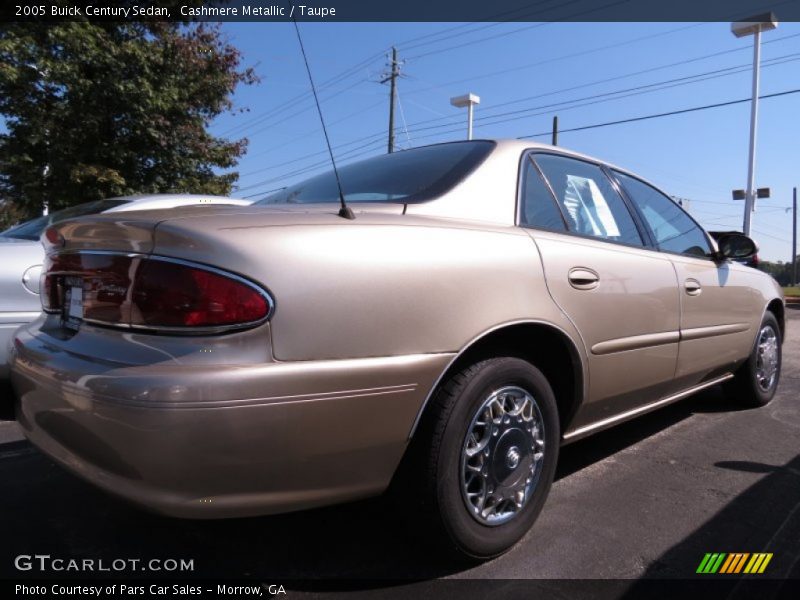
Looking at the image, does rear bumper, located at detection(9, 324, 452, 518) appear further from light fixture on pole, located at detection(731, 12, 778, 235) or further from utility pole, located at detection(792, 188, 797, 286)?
utility pole, located at detection(792, 188, 797, 286)

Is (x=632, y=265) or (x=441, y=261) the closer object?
(x=441, y=261)

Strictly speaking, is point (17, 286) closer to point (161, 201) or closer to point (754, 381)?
point (161, 201)

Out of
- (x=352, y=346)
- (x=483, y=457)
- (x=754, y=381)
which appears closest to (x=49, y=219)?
(x=352, y=346)

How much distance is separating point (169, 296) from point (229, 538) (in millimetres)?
1181

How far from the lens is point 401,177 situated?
107 inches

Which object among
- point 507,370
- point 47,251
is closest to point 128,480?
point 47,251

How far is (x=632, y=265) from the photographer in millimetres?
2879

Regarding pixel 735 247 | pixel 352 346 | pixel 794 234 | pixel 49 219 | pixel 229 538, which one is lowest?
pixel 229 538

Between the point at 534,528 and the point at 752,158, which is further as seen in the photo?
the point at 752,158

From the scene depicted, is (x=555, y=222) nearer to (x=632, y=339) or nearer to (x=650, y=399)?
(x=632, y=339)

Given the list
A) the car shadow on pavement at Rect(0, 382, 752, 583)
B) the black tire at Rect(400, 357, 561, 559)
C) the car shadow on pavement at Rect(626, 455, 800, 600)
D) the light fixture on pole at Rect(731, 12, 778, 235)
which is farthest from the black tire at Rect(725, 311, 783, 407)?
the light fixture on pole at Rect(731, 12, 778, 235)

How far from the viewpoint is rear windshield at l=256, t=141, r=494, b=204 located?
98.6 inches

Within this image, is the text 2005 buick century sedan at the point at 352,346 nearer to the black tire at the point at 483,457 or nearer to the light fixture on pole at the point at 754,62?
the black tire at the point at 483,457

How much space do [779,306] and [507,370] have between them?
3.58m
